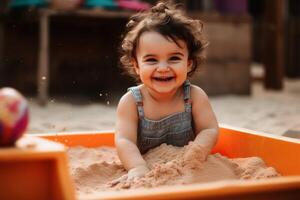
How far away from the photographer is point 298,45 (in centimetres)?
744

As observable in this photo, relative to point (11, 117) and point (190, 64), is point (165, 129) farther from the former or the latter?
point (11, 117)

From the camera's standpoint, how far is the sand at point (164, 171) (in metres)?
1.34

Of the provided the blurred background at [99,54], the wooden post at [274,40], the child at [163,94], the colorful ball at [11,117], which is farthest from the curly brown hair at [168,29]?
the wooden post at [274,40]

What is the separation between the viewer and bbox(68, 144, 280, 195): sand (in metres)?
1.34

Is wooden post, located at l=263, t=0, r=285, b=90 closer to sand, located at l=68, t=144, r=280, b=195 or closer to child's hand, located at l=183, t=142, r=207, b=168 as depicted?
sand, located at l=68, t=144, r=280, b=195

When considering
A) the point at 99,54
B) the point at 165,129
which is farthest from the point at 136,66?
the point at 99,54

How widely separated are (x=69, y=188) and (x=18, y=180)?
0.33 ft

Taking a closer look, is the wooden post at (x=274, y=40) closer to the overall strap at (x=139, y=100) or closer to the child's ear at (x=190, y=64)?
the child's ear at (x=190, y=64)

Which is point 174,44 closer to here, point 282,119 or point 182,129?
point 182,129

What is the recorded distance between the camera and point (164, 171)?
1344 mm

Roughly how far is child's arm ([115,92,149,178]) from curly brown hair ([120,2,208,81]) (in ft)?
0.53

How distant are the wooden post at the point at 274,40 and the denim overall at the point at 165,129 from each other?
3.72 m

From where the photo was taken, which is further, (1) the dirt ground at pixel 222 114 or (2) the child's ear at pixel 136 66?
(1) the dirt ground at pixel 222 114

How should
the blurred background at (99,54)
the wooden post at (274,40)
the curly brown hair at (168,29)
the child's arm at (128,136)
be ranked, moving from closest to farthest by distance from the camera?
the child's arm at (128,136), the curly brown hair at (168,29), the blurred background at (99,54), the wooden post at (274,40)
